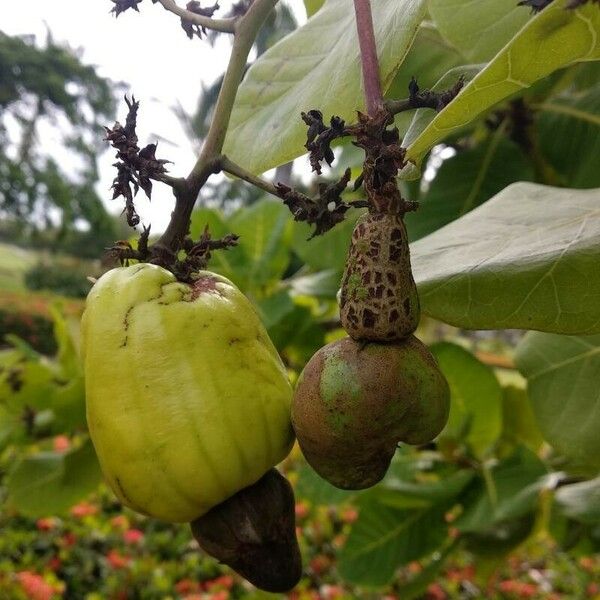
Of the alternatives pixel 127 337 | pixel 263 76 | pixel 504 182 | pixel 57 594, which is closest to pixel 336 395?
pixel 127 337

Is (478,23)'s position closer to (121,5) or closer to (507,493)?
(121,5)

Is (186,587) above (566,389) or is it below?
below

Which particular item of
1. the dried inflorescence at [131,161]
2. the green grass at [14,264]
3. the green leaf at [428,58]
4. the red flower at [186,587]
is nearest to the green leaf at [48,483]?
the green leaf at [428,58]

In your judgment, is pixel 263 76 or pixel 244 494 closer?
pixel 244 494

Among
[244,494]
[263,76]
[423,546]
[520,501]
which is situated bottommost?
[423,546]

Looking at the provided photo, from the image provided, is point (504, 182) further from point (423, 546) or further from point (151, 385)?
point (151, 385)

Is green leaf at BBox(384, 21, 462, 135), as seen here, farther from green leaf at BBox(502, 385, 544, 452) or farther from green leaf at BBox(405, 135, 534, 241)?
green leaf at BBox(502, 385, 544, 452)

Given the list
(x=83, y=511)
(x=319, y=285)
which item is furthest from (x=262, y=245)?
(x=83, y=511)
